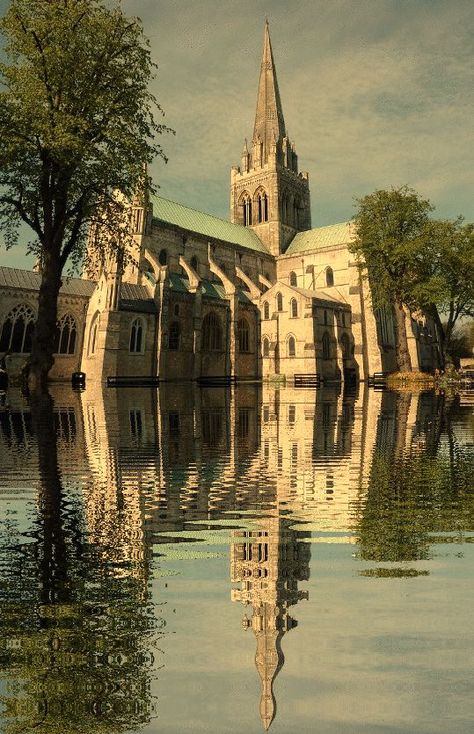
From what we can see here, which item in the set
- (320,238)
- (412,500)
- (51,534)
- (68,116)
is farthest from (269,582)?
(320,238)

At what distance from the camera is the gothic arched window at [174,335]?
148 feet

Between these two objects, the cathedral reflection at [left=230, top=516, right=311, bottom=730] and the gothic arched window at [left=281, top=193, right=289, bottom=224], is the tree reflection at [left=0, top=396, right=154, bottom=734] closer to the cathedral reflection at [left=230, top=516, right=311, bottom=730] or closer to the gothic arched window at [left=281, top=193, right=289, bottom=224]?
the cathedral reflection at [left=230, top=516, right=311, bottom=730]

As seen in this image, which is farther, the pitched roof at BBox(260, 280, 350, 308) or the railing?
the pitched roof at BBox(260, 280, 350, 308)

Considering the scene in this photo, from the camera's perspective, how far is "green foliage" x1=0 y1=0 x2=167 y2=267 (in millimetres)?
18625

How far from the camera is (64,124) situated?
18312 mm

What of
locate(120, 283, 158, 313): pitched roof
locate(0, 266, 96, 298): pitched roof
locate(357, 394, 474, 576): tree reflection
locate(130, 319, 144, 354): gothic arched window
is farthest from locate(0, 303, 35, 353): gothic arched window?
locate(357, 394, 474, 576): tree reflection

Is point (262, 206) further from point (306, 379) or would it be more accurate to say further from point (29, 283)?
point (29, 283)

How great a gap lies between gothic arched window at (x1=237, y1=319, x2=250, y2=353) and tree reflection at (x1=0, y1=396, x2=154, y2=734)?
49591mm

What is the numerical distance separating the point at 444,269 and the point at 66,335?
2959cm

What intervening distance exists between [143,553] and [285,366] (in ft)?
162

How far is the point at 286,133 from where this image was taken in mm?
73312

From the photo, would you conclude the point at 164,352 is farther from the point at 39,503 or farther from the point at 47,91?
the point at 39,503

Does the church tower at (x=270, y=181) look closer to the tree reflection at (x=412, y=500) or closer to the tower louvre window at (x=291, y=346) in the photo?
the tower louvre window at (x=291, y=346)

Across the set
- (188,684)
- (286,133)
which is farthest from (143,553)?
(286,133)
